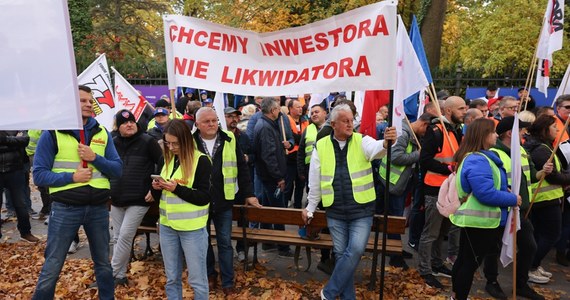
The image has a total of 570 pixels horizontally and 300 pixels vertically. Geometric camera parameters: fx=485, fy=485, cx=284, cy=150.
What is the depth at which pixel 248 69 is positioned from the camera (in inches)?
193

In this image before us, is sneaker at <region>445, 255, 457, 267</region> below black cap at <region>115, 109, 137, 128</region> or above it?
below

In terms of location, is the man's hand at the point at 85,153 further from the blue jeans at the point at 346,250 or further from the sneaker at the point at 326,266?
the sneaker at the point at 326,266

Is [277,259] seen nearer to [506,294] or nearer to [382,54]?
[506,294]

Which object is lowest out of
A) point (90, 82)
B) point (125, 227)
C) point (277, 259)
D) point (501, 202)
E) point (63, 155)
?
point (277, 259)

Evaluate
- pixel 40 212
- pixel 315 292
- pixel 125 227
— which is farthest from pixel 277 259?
pixel 40 212

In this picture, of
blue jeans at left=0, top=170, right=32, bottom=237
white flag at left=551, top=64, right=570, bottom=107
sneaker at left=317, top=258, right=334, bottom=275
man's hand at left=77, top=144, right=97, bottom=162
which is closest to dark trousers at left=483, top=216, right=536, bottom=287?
sneaker at left=317, top=258, right=334, bottom=275

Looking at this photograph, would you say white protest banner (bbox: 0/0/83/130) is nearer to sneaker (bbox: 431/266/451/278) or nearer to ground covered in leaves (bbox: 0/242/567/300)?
ground covered in leaves (bbox: 0/242/567/300)

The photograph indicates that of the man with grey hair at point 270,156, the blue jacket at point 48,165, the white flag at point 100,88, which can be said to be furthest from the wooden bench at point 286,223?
the white flag at point 100,88

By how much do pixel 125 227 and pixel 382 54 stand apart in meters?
3.20

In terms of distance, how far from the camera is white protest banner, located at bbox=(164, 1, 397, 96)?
14.6 ft

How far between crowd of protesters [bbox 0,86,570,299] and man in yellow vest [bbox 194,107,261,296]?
11 mm

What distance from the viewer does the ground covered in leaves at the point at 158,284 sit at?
16.8ft

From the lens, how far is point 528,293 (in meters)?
5.04

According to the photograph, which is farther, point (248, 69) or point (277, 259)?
point (277, 259)
